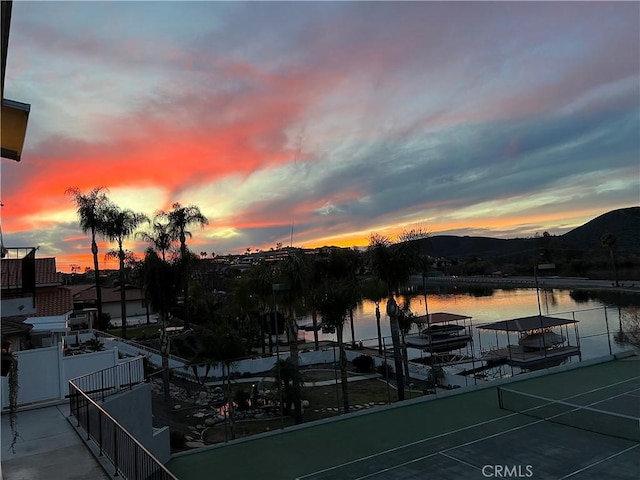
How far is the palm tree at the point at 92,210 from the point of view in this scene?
4056 centimetres

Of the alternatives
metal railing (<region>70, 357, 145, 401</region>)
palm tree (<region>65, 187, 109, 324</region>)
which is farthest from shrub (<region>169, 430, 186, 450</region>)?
palm tree (<region>65, 187, 109, 324</region>)

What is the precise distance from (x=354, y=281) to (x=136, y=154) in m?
13.2

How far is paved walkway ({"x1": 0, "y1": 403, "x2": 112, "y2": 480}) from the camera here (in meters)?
6.85

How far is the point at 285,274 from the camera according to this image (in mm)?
20141

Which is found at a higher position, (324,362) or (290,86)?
(290,86)

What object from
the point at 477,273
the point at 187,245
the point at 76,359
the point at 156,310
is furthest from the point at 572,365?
the point at 477,273

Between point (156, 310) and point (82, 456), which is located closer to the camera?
point (82, 456)

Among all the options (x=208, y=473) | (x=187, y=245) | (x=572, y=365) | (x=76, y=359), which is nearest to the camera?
(x=208, y=473)

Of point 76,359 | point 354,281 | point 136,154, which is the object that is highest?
point 136,154

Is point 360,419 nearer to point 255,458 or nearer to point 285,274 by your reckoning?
point 255,458

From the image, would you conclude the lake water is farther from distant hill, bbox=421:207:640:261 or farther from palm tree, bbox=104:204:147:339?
distant hill, bbox=421:207:640:261

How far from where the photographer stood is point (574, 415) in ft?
41.9

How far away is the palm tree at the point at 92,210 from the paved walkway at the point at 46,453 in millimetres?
34213

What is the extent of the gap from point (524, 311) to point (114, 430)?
7909 centimetres
